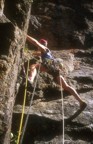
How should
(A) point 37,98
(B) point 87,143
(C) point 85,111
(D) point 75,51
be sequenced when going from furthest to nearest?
(D) point 75,51 → (A) point 37,98 → (C) point 85,111 → (B) point 87,143

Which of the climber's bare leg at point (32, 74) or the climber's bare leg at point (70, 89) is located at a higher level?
the climber's bare leg at point (32, 74)

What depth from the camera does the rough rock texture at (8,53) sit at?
212 inches

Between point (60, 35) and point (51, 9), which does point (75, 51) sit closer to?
point (60, 35)

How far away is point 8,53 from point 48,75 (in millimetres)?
4080

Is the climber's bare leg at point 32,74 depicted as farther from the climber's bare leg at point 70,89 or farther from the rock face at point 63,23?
the rock face at point 63,23

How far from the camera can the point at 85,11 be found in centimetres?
1443

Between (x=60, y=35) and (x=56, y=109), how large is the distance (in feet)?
18.1

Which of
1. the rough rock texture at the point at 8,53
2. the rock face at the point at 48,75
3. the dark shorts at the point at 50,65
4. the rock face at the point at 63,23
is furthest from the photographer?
the rock face at the point at 63,23

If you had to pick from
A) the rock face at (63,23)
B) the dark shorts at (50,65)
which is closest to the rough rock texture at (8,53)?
the dark shorts at (50,65)

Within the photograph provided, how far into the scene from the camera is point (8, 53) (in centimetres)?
579

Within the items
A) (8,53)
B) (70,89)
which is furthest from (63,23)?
(8,53)

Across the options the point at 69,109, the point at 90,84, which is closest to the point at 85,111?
the point at 69,109

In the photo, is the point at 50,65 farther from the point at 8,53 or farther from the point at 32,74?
the point at 8,53

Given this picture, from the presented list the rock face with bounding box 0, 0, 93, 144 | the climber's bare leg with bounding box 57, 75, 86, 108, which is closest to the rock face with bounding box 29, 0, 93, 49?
the rock face with bounding box 0, 0, 93, 144
